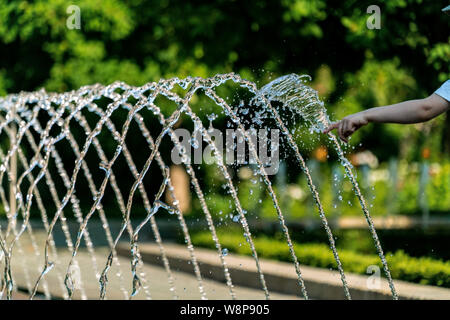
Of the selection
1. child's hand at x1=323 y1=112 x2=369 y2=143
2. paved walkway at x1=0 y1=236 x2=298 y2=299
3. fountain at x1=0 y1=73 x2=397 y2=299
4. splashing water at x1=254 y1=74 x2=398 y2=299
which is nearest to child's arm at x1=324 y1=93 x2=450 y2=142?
child's hand at x1=323 y1=112 x2=369 y2=143

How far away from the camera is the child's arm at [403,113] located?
11.6 feet

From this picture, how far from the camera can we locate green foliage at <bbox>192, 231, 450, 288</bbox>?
264 inches

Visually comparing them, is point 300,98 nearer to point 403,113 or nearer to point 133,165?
point 403,113

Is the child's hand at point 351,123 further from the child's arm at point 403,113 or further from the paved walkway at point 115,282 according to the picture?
the paved walkway at point 115,282

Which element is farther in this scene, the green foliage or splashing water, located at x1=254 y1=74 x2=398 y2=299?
the green foliage

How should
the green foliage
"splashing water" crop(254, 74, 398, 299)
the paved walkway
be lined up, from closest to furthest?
"splashing water" crop(254, 74, 398, 299)
the green foliage
the paved walkway

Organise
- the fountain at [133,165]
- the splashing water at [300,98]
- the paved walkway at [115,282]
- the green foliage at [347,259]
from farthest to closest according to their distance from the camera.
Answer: the paved walkway at [115,282] < the green foliage at [347,259] < the splashing water at [300,98] < the fountain at [133,165]

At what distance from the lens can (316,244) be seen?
30.5ft

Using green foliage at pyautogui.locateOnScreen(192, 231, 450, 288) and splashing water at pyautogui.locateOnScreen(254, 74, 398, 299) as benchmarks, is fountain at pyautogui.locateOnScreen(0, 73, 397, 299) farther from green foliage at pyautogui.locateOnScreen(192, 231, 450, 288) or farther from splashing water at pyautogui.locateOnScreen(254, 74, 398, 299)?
green foliage at pyautogui.locateOnScreen(192, 231, 450, 288)

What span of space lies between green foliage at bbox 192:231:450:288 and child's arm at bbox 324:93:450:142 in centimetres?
312

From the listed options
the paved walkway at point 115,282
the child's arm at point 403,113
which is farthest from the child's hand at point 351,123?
the paved walkway at point 115,282

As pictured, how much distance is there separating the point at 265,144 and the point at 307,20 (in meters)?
3.06

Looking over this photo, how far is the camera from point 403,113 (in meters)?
3.60

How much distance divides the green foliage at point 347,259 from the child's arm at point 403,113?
123 inches
